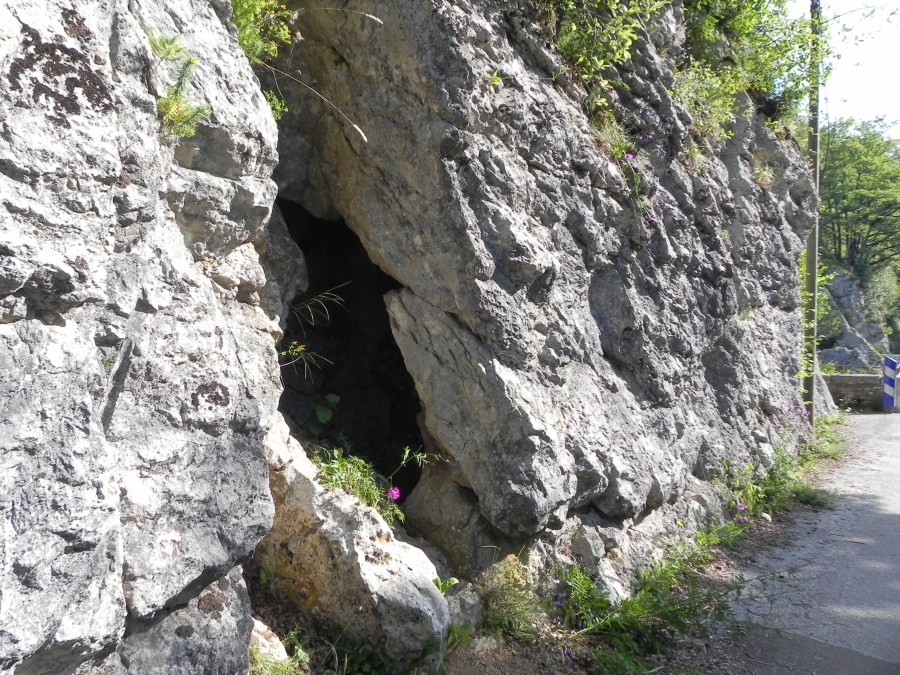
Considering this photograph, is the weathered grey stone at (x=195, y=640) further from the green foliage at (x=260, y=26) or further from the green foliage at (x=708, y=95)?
the green foliage at (x=708, y=95)

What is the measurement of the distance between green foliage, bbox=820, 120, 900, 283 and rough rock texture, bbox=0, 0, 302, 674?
3065 cm

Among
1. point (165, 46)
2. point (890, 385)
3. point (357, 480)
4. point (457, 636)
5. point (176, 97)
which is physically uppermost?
point (165, 46)

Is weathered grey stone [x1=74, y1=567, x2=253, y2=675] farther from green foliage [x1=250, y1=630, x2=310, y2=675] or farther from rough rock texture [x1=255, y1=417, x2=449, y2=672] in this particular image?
rough rock texture [x1=255, y1=417, x2=449, y2=672]

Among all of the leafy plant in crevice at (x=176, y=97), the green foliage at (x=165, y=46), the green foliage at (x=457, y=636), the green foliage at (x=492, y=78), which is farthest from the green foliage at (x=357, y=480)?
the green foliage at (x=492, y=78)

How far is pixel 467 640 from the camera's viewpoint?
4.19m

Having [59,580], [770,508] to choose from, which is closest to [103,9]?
[59,580]

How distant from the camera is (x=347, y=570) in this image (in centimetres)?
379

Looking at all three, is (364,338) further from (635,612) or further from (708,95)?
(708,95)

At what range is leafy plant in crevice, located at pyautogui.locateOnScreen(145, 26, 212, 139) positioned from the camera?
3141 mm

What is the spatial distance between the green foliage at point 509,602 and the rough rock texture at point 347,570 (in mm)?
608

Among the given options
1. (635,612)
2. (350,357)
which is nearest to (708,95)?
(350,357)

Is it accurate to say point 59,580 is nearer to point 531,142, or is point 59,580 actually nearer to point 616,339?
point 531,142

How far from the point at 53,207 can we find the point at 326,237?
11.6 feet

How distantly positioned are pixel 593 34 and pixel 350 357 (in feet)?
11.0
